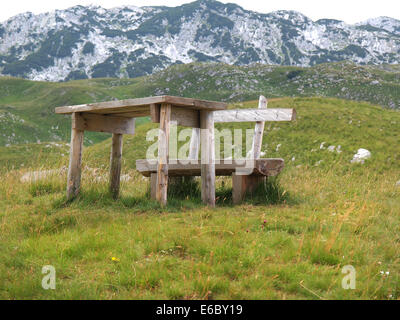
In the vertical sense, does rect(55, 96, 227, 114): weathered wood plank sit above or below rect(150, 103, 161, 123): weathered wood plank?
above

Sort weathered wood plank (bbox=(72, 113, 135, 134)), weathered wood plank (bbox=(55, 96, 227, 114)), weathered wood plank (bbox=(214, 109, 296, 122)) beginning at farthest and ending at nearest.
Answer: weathered wood plank (bbox=(214, 109, 296, 122)) < weathered wood plank (bbox=(72, 113, 135, 134)) < weathered wood plank (bbox=(55, 96, 227, 114))

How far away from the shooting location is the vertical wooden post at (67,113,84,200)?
7227 millimetres

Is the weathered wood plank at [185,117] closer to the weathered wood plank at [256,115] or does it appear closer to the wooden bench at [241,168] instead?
the wooden bench at [241,168]

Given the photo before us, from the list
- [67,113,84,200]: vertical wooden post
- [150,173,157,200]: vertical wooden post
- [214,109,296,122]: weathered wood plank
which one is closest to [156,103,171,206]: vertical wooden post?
[150,173,157,200]: vertical wooden post

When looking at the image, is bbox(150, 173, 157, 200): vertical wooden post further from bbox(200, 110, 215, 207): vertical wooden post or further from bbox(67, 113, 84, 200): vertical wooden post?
bbox(67, 113, 84, 200): vertical wooden post

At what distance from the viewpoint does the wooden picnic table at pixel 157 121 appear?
257 inches

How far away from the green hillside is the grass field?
2346 inches

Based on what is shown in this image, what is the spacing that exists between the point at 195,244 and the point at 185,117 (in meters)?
3.27

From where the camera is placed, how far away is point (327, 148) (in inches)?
749

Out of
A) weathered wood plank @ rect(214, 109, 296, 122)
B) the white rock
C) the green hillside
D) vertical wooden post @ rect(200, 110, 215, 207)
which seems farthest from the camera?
the green hillside

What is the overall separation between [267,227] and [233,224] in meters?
0.49
